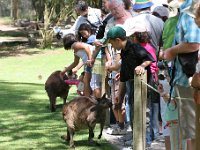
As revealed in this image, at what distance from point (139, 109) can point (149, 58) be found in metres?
0.85

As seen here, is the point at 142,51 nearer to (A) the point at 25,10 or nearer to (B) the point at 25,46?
(B) the point at 25,46

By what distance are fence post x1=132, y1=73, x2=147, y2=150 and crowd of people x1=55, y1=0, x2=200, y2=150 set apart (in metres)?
0.11

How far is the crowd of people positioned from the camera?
3875mm

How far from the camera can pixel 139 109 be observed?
4523 millimetres

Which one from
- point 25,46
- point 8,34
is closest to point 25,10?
point 8,34

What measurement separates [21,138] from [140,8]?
2.21 m

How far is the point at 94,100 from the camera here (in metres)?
6.00

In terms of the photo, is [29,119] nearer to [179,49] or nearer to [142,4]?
[142,4]

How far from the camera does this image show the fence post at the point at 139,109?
448 cm

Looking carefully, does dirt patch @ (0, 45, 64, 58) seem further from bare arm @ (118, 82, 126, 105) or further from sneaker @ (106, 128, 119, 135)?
bare arm @ (118, 82, 126, 105)

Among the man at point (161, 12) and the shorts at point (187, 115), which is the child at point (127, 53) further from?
the shorts at point (187, 115)

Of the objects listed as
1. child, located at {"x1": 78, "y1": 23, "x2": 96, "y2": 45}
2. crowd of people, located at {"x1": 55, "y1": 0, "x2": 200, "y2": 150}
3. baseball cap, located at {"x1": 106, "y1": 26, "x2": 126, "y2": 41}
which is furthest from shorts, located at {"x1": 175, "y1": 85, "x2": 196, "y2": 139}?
child, located at {"x1": 78, "y1": 23, "x2": 96, "y2": 45}

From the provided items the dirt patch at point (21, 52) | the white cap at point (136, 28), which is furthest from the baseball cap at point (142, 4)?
the dirt patch at point (21, 52)

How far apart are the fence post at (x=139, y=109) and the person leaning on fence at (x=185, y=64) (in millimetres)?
475
